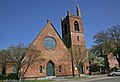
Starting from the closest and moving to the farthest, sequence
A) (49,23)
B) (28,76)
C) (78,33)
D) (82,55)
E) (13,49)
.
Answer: (13,49) < (28,76) < (82,55) < (49,23) < (78,33)

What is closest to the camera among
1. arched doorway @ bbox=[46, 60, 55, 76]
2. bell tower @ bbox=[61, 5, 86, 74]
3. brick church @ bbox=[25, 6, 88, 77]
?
brick church @ bbox=[25, 6, 88, 77]

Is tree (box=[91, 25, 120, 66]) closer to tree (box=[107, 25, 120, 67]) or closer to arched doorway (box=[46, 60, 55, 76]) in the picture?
tree (box=[107, 25, 120, 67])

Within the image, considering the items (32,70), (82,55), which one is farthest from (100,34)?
(32,70)

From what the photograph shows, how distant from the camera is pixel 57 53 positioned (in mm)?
44781

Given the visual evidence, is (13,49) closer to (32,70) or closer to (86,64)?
(32,70)

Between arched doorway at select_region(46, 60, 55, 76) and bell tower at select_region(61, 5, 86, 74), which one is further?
bell tower at select_region(61, 5, 86, 74)

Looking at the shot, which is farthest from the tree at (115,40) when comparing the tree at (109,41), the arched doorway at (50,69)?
the arched doorway at (50,69)

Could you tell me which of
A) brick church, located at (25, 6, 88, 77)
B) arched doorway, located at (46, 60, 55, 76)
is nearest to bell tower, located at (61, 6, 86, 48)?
brick church, located at (25, 6, 88, 77)

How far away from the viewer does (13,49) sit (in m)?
32.5

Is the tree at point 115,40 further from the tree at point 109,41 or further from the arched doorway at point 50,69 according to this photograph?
the arched doorway at point 50,69

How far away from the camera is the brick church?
139 feet

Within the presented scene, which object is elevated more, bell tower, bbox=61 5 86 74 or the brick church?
bell tower, bbox=61 5 86 74

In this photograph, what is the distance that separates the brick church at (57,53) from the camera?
4244 centimetres

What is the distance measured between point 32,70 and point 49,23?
12.9m
